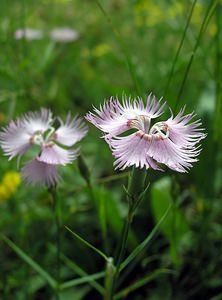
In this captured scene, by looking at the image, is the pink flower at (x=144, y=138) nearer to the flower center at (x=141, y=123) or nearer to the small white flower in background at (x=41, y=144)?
the flower center at (x=141, y=123)

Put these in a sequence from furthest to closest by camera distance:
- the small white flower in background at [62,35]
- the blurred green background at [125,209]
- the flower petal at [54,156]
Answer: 1. the small white flower in background at [62,35]
2. the blurred green background at [125,209]
3. the flower petal at [54,156]

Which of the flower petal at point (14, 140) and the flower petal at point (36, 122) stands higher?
the flower petal at point (36, 122)

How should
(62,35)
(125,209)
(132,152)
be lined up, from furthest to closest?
(62,35)
(125,209)
(132,152)

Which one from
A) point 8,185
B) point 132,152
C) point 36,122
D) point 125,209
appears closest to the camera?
point 132,152

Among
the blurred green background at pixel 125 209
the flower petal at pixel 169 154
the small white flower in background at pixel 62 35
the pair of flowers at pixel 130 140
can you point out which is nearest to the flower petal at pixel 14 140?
the pair of flowers at pixel 130 140

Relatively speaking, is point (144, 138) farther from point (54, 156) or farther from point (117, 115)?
point (54, 156)

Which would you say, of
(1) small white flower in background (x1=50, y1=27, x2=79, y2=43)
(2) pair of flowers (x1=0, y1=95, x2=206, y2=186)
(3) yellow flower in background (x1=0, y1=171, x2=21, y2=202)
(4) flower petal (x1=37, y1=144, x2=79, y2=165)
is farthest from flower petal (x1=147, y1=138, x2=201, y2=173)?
(1) small white flower in background (x1=50, y1=27, x2=79, y2=43)

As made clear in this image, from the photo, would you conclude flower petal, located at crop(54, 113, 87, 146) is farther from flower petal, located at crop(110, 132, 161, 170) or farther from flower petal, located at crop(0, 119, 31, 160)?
flower petal, located at crop(110, 132, 161, 170)

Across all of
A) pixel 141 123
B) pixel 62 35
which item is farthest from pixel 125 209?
pixel 62 35
